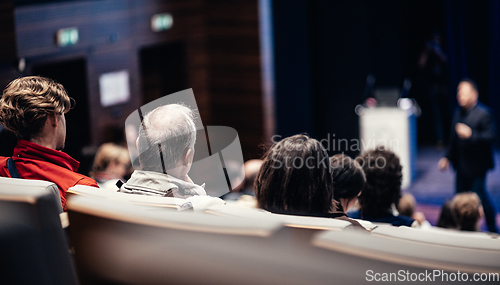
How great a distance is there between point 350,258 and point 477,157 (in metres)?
4.13

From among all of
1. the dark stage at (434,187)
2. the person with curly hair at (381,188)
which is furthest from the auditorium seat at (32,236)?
the dark stage at (434,187)

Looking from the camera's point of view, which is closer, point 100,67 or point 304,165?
point 304,165

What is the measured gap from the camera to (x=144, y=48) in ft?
21.5

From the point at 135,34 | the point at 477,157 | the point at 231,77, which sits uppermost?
the point at 135,34

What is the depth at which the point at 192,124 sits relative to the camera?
5.54 ft

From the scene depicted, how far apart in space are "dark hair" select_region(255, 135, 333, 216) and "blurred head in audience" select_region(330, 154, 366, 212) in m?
0.36

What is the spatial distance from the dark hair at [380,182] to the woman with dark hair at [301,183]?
67 cm

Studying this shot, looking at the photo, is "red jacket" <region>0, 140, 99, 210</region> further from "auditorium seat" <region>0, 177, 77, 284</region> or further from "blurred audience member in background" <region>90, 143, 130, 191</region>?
"blurred audience member in background" <region>90, 143, 130, 191</region>

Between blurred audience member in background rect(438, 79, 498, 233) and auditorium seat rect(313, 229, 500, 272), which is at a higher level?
auditorium seat rect(313, 229, 500, 272)

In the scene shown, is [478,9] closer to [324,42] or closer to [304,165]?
[324,42]

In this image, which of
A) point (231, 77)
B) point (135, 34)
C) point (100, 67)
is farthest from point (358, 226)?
point (231, 77)

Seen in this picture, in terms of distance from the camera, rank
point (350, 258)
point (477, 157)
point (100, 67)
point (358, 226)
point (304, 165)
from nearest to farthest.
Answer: point (350, 258), point (358, 226), point (304, 165), point (477, 157), point (100, 67)

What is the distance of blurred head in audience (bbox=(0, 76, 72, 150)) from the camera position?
161 centimetres

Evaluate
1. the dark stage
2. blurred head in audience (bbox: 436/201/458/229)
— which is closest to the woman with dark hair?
blurred head in audience (bbox: 436/201/458/229)
